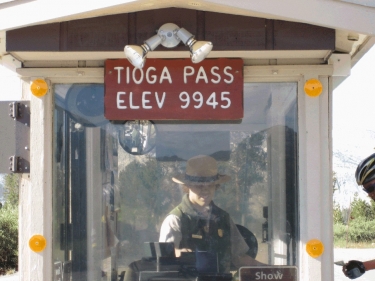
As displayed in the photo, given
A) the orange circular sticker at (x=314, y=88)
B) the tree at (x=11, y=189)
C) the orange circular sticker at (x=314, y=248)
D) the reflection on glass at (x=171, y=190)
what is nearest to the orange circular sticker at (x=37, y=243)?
the reflection on glass at (x=171, y=190)

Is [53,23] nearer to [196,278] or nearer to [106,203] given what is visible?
[106,203]

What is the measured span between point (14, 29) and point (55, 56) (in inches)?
12.4

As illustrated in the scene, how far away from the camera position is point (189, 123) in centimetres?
346

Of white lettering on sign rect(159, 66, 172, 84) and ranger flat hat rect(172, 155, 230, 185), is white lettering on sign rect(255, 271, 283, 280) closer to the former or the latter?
ranger flat hat rect(172, 155, 230, 185)

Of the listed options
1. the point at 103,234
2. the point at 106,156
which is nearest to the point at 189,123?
the point at 106,156

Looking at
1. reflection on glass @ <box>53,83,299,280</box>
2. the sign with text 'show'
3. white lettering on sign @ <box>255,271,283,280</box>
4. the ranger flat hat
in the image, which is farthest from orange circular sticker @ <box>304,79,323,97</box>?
white lettering on sign @ <box>255,271,283,280</box>

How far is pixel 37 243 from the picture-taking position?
3375 millimetres

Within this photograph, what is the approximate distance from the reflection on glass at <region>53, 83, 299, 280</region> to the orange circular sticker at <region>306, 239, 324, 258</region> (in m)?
0.11

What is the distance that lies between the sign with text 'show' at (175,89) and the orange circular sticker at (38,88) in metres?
0.37

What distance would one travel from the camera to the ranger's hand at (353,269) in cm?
424

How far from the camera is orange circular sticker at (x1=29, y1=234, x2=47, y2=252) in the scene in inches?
133

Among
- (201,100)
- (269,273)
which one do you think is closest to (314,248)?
(269,273)

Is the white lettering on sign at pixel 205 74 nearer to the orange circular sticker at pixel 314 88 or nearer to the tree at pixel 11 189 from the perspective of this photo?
the orange circular sticker at pixel 314 88

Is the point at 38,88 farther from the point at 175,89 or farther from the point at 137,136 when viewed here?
the point at 175,89
